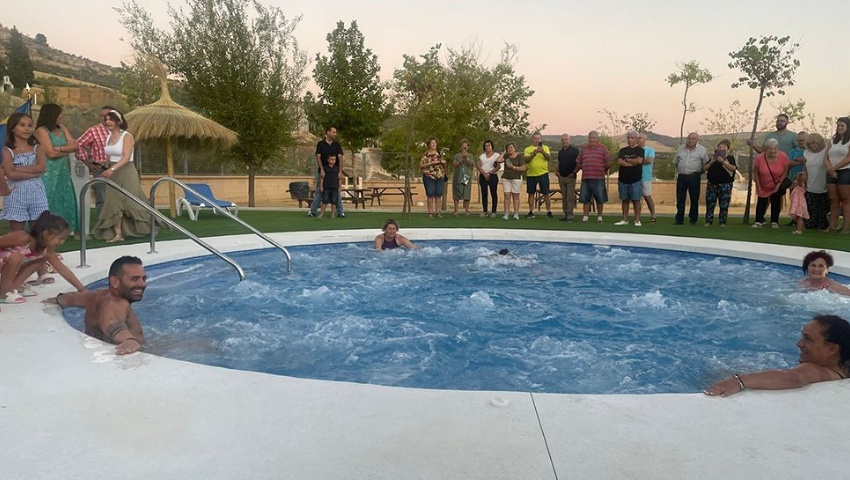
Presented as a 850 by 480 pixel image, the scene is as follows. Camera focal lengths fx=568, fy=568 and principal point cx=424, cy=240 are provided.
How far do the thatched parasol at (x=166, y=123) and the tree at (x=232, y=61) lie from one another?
6.10 m

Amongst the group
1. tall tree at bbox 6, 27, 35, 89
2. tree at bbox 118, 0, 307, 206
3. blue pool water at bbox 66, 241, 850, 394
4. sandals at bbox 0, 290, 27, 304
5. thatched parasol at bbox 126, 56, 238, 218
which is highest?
tall tree at bbox 6, 27, 35, 89

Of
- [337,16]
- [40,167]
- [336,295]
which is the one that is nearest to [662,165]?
[337,16]

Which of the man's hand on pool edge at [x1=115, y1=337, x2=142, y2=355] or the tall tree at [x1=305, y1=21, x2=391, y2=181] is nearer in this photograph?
the man's hand on pool edge at [x1=115, y1=337, x2=142, y2=355]

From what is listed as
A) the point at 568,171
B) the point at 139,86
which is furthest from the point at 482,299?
the point at 139,86

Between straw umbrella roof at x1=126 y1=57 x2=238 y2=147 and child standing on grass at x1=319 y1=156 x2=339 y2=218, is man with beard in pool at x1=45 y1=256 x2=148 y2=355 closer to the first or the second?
child standing on grass at x1=319 y1=156 x2=339 y2=218

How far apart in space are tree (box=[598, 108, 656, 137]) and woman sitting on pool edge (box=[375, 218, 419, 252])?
38.2 m

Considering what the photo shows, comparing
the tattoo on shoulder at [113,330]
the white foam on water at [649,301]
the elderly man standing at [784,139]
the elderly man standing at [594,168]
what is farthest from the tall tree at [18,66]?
the white foam on water at [649,301]

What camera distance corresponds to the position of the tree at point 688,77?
1465 inches

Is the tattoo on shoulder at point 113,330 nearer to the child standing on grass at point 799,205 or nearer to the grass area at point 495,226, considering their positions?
the grass area at point 495,226

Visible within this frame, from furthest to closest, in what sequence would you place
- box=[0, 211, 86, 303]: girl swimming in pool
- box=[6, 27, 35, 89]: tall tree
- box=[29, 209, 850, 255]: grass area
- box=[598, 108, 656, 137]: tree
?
box=[6, 27, 35, 89]: tall tree < box=[598, 108, 656, 137]: tree < box=[29, 209, 850, 255]: grass area < box=[0, 211, 86, 303]: girl swimming in pool

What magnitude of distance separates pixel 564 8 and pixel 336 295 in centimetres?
1932

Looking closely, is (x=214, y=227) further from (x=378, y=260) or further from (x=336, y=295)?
(x=336, y=295)

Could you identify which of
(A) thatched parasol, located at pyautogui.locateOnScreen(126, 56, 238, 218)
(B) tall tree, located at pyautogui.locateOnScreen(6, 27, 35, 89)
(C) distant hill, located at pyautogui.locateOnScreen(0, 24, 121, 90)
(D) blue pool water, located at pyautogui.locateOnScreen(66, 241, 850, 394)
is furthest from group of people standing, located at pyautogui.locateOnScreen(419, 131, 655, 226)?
(C) distant hill, located at pyautogui.locateOnScreen(0, 24, 121, 90)

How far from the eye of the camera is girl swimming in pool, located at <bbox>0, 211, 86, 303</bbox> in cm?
469
